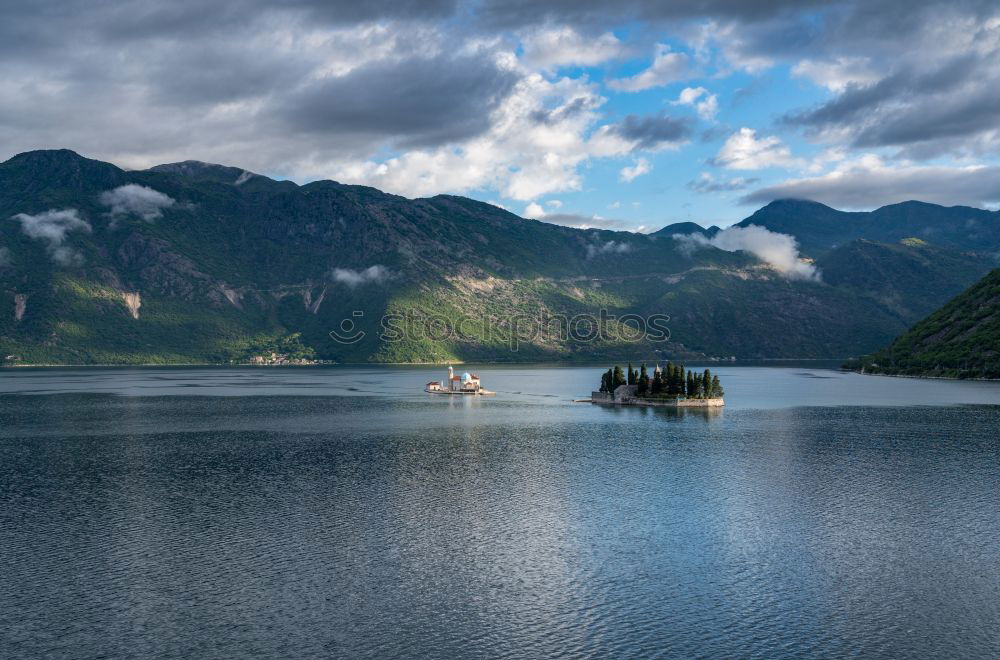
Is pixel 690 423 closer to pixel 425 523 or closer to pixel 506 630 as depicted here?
pixel 425 523

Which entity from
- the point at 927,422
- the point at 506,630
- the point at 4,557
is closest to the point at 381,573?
the point at 506,630

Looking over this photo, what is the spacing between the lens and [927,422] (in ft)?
535

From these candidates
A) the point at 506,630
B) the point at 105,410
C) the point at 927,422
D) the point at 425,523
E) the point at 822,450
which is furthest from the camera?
the point at 105,410

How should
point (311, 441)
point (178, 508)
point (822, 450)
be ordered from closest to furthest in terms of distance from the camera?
point (178, 508) → point (822, 450) → point (311, 441)

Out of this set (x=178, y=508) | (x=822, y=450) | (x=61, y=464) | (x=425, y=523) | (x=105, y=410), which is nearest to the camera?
(x=425, y=523)

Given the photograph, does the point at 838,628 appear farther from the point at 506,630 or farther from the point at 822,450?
the point at 822,450

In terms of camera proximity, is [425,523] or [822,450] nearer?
[425,523]

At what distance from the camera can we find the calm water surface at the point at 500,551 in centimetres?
4725

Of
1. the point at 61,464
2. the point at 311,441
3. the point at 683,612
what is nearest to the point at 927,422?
the point at 311,441

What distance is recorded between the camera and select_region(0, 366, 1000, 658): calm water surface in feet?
155

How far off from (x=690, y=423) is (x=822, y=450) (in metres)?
43.6

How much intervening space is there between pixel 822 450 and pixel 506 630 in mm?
91714

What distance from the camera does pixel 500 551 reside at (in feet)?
213

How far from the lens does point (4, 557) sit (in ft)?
204
